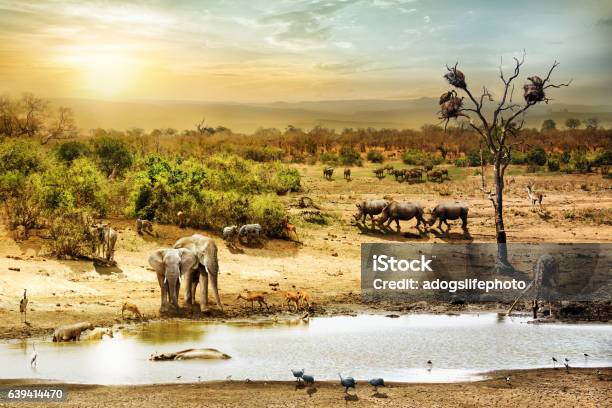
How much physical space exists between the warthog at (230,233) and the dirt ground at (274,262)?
0.37 metres

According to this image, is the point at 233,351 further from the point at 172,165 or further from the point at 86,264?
the point at 172,165

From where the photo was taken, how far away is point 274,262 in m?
25.4

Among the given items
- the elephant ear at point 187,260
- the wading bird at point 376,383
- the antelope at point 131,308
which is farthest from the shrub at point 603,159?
the wading bird at point 376,383

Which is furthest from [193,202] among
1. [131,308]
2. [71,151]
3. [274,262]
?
[71,151]

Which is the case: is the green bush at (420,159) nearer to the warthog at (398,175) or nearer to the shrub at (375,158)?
the shrub at (375,158)

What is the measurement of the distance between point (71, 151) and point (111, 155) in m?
1.97

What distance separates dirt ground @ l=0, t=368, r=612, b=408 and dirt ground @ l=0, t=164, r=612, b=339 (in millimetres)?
4711

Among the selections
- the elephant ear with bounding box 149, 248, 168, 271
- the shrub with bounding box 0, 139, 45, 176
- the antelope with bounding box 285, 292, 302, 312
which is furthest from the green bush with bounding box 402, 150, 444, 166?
the elephant ear with bounding box 149, 248, 168, 271

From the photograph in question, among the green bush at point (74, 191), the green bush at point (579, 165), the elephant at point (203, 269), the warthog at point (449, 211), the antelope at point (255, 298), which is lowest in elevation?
the antelope at point (255, 298)

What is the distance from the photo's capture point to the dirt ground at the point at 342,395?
12883mm

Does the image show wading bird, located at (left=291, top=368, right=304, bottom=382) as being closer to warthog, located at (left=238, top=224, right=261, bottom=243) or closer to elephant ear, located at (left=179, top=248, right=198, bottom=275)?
elephant ear, located at (left=179, top=248, right=198, bottom=275)

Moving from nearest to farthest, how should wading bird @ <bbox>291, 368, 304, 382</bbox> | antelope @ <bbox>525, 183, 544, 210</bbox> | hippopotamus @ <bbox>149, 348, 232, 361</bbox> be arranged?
wading bird @ <bbox>291, 368, 304, 382</bbox> < hippopotamus @ <bbox>149, 348, 232, 361</bbox> < antelope @ <bbox>525, 183, 544, 210</bbox>

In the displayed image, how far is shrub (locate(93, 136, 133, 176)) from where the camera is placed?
4131 cm

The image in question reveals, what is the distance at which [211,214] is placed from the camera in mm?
28266
